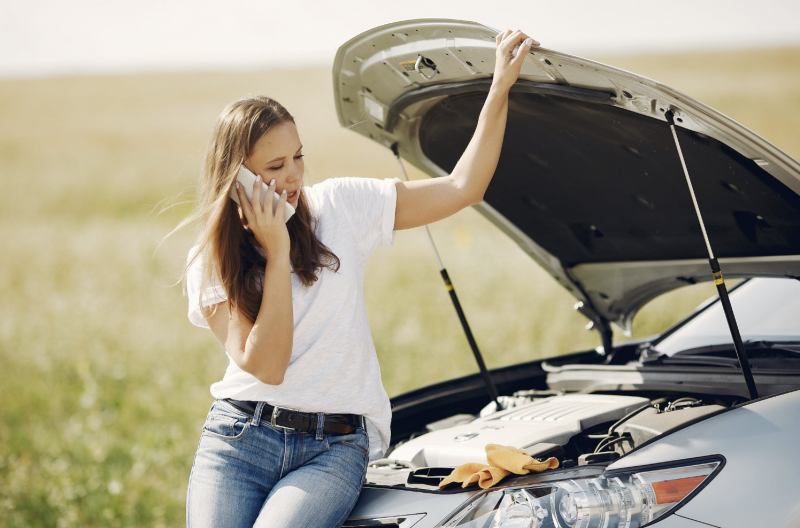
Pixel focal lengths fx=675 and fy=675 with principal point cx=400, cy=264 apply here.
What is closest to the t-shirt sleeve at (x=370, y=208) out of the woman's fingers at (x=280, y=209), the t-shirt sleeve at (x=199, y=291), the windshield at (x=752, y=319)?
the woman's fingers at (x=280, y=209)

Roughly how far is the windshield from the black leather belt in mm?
1691

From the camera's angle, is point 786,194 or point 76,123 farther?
point 76,123

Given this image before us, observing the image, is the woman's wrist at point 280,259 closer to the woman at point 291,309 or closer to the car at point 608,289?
the woman at point 291,309

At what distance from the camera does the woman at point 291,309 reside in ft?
6.92

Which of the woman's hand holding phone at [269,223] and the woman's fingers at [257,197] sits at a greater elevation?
the woman's fingers at [257,197]

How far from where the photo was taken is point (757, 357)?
2.72 metres

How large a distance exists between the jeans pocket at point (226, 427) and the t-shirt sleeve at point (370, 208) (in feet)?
2.35

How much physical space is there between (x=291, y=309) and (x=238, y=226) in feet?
1.40

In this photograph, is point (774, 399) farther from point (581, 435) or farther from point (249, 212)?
point (249, 212)

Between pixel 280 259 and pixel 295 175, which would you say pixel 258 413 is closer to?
pixel 280 259

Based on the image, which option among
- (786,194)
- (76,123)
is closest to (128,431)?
(786,194)

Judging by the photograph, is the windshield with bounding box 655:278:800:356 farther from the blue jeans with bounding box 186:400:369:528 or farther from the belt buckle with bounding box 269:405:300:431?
the belt buckle with bounding box 269:405:300:431

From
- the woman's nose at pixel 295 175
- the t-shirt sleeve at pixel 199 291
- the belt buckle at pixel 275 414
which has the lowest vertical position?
the belt buckle at pixel 275 414

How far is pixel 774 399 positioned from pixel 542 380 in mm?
1691
